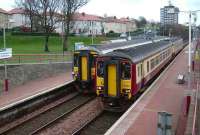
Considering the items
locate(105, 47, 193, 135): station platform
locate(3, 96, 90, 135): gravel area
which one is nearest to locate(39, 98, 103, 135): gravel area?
locate(3, 96, 90, 135): gravel area

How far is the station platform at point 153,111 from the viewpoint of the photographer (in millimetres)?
13875

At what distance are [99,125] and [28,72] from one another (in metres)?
12.5

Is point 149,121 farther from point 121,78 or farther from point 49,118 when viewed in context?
point 49,118

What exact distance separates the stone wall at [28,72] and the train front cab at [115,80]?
359 inches

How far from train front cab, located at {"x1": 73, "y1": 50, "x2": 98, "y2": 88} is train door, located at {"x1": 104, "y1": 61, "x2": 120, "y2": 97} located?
485 centimetres

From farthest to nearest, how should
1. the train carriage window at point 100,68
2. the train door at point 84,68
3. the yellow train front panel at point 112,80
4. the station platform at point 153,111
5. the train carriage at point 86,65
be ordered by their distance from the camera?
the train door at point 84,68, the train carriage at point 86,65, the train carriage window at point 100,68, the yellow train front panel at point 112,80, the station platform at point 153,111

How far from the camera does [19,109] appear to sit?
63.9 ft

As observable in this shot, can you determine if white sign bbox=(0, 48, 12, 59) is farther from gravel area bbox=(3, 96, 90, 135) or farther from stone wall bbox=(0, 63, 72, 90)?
gravel area bbox=(3, 96, 90, 135)

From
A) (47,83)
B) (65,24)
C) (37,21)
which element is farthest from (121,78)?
(37,21)

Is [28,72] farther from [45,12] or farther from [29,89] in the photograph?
[45,12]

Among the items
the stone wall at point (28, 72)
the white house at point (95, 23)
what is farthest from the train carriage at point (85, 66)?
the white house at point (95, 23)

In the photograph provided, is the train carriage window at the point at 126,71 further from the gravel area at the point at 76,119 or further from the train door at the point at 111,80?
the gravel area at the point at 76,119

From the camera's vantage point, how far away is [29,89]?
79.2 feet

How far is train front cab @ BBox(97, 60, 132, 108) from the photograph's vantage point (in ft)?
57.7
